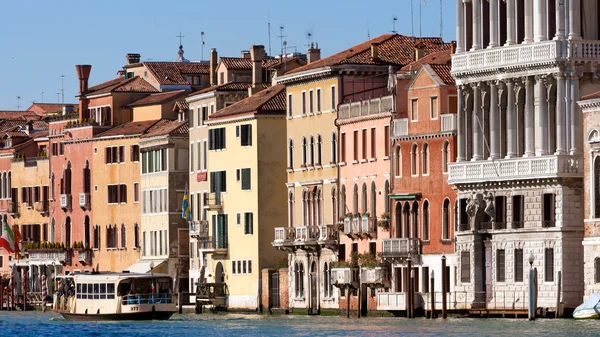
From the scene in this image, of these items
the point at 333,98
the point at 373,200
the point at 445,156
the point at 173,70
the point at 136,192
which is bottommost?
the point at 373,200

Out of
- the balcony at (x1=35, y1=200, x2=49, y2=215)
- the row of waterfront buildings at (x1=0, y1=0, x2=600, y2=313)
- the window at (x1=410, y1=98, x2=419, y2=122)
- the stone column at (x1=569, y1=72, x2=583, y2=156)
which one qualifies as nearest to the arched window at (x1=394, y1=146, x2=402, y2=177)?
the row of waterfront buildings at (x1=0, y1=0, x2=600, y2=313)

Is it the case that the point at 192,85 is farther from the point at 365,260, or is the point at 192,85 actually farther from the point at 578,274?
the point at 578,274

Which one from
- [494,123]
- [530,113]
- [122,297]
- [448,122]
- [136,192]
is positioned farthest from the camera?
[136,192]

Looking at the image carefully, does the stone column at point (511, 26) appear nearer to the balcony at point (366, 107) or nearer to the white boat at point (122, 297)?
the balcony at point (366, 107)

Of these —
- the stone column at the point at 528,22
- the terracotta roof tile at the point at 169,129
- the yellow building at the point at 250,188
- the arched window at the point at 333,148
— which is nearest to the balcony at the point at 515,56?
the stone column at the point at 528,22

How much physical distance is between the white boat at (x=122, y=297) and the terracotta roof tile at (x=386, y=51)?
12.8 m

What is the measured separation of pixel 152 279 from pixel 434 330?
23.1 m

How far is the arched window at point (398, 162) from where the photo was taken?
89.6 meters

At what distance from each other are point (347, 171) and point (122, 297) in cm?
1145

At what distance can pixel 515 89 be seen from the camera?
8038 cm

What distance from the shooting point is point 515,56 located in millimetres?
80062

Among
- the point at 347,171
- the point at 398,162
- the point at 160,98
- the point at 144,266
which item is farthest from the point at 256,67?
the point at 398,162

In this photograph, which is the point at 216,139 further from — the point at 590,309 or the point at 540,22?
the point at 590,309

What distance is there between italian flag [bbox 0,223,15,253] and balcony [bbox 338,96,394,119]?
142ft
